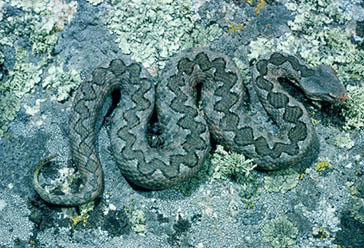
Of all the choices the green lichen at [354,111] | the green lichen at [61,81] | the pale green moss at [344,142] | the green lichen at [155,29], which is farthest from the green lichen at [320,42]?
the green lichen at [61,81]

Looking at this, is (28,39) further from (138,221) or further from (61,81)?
(138,221)

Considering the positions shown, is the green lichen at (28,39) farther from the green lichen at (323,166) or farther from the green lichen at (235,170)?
the green lichen at (323,166)

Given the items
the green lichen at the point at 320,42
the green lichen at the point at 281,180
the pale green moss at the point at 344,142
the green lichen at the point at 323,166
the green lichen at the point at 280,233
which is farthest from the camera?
the green lichen at the point at 320,42

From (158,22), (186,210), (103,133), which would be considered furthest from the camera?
(158,22)

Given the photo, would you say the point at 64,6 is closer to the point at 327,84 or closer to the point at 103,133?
the point at 103,133

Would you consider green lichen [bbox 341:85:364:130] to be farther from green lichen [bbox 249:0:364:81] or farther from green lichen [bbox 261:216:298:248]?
green lichen [bbox 261:216:298:248]

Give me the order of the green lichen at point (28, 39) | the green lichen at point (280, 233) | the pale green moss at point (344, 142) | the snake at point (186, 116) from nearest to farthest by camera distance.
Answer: the green lichen at point (280, 233), the snake at point (186, 116), the pale green moss at point (344, 142), the green lichen at point (28, 39)

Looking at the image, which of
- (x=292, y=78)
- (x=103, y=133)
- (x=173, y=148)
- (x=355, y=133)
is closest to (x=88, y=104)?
(x=103, y=133)
